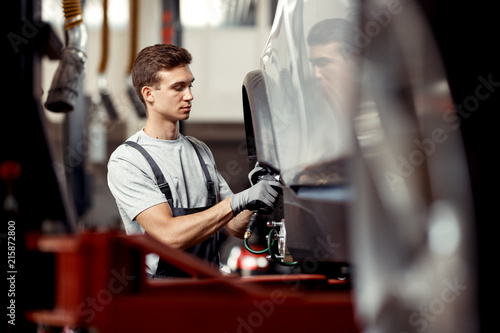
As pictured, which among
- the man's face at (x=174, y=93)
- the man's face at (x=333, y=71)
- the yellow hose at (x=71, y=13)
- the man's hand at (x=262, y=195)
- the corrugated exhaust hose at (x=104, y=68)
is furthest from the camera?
the corrugated exhaust hose at (x=104, y=68)

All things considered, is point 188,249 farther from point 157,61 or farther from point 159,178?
point 157,61

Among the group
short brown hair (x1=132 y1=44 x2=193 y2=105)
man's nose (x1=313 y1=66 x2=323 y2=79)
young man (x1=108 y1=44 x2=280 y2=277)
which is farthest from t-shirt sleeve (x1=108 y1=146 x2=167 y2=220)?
man's nose (x1=313 y1=66 x2=323 y2=79)

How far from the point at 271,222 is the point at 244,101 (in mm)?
544

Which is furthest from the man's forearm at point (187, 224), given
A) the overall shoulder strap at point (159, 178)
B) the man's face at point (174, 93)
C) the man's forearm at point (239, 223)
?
Result: the man's face at point (174, 93)

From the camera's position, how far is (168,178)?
7.52 ft

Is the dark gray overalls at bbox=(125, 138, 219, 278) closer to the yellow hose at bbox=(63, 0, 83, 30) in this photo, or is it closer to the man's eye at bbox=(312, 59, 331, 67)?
the yellow hose at bbox=(63, 0, 83, 30)

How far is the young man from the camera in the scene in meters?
2.11

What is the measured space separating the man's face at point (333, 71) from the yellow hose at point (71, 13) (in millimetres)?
1004

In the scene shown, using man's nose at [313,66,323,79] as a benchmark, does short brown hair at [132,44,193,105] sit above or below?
above

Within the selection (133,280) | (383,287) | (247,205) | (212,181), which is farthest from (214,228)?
(383,287)

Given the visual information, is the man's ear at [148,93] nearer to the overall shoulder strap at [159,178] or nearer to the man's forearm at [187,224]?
the overall shoulder strap at [159,178]

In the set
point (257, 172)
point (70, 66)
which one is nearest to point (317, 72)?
point (257, 172)

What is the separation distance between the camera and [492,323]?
1002mm

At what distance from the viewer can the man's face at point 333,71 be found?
1.19m
